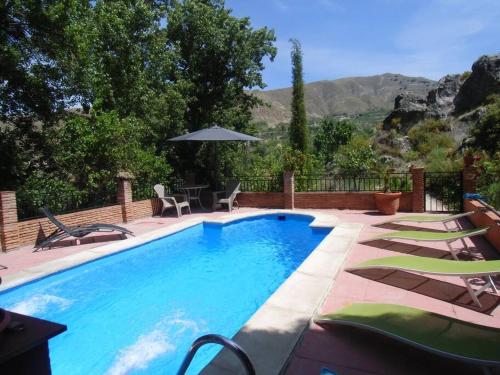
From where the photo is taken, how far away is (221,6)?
1702cm

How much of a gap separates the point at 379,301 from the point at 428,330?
1303 mm

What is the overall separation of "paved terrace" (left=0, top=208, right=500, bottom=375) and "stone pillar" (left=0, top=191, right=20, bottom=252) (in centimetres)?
26

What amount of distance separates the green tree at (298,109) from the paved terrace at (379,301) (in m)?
12.1

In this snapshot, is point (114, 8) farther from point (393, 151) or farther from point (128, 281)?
point (393, 151)

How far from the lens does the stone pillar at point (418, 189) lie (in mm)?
10633

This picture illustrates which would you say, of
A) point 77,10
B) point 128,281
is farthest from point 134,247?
point 77,10

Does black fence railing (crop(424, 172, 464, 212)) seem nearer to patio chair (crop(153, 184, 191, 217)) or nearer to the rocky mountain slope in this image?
patio chair (crop(153, 184, 191, 217))

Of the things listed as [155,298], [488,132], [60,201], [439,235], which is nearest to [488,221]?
[439,235]

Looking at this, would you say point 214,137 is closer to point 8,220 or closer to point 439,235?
point 8,220

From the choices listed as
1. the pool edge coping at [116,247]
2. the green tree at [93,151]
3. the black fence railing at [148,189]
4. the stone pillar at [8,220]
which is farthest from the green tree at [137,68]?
the stone pillar at [8,220]

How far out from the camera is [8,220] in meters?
8.04

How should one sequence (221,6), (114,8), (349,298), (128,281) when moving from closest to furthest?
(349,298) < (128,281) < (114,8) < (221,6)

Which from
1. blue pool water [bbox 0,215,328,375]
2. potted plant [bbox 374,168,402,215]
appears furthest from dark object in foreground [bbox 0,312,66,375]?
potted plant [bbox 374,168,402,215]

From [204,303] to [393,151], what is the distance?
2188cm
